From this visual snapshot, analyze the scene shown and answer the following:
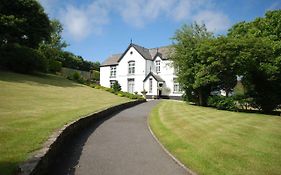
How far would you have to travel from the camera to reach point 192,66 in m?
32.7

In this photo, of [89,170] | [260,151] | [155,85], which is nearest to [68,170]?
[89,170]

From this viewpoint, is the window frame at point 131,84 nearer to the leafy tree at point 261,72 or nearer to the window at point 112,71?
the window at point 112,71

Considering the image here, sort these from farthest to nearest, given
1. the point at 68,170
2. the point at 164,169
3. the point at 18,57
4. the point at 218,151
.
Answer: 1. the point at 18,57
2. the point at 218,151
3. the point at 164,169
4. the point at 68,170

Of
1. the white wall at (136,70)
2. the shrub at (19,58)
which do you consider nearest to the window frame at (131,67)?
the white wall at (136,70)

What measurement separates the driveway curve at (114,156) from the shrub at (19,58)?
25546 millimetres

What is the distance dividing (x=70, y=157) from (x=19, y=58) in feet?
97.1

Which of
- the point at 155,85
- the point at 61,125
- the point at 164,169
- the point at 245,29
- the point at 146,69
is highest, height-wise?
the point at 245,29

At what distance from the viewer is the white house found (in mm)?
51094

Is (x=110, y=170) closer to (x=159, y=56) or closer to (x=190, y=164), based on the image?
(x=190, y=164)

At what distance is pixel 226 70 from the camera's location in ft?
91.8

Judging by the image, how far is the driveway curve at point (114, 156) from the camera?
7.48 meters

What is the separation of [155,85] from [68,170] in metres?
44.4

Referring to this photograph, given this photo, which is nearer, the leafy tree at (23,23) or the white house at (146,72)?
the leafy tree at (23,23)

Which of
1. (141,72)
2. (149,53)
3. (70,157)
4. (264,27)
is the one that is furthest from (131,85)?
(70,157)
